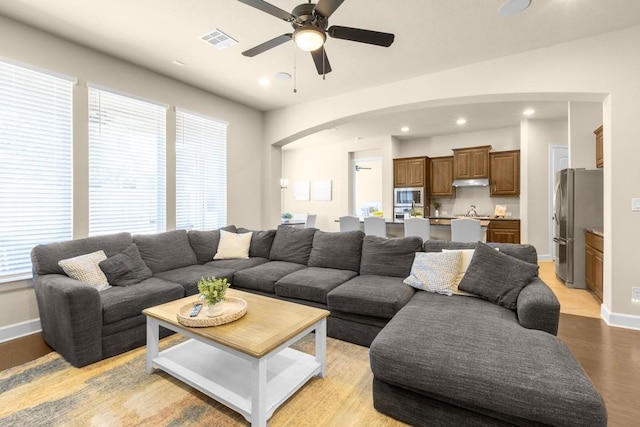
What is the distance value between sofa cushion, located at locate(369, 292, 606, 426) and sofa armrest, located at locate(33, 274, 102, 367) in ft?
7.19

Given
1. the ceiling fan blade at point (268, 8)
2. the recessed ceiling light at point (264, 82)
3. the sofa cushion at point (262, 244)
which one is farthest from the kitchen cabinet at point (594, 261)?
the recessed ceiling light at point (264, 82)

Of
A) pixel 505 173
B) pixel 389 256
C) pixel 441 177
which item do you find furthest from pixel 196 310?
pixel 505 173

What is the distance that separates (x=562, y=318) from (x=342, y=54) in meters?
3.93

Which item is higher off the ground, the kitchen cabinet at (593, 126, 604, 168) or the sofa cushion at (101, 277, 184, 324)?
the kitchen cabinet at (593, 126, 604, 168)

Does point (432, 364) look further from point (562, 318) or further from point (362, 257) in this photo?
point (562, 318)

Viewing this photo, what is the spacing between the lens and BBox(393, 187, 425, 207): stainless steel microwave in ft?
24.9

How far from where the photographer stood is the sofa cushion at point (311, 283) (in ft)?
9.59

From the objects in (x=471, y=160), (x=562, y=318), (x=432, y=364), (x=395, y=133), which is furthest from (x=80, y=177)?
(x=471, y=160)

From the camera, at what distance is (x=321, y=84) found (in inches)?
173

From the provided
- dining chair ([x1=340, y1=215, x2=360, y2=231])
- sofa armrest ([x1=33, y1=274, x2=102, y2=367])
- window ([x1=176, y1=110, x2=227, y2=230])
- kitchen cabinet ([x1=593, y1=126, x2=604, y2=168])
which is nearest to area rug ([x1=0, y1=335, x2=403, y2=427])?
sofa armrest ([x1=33, y1=274, x2=102, y2=367])

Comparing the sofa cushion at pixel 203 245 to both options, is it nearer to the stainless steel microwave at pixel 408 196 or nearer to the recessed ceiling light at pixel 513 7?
the recessed ceiling light at pixel 513 7

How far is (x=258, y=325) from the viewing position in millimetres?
1972

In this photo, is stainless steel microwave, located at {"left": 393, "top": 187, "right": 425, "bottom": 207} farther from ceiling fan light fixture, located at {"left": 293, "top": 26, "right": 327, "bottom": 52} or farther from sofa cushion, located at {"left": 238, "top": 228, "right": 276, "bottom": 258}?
ceiling fan light fixture, located at {"left": 293, "top": 26, "right": 327, "bottom": 52}

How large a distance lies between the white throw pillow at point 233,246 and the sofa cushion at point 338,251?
106 cm
